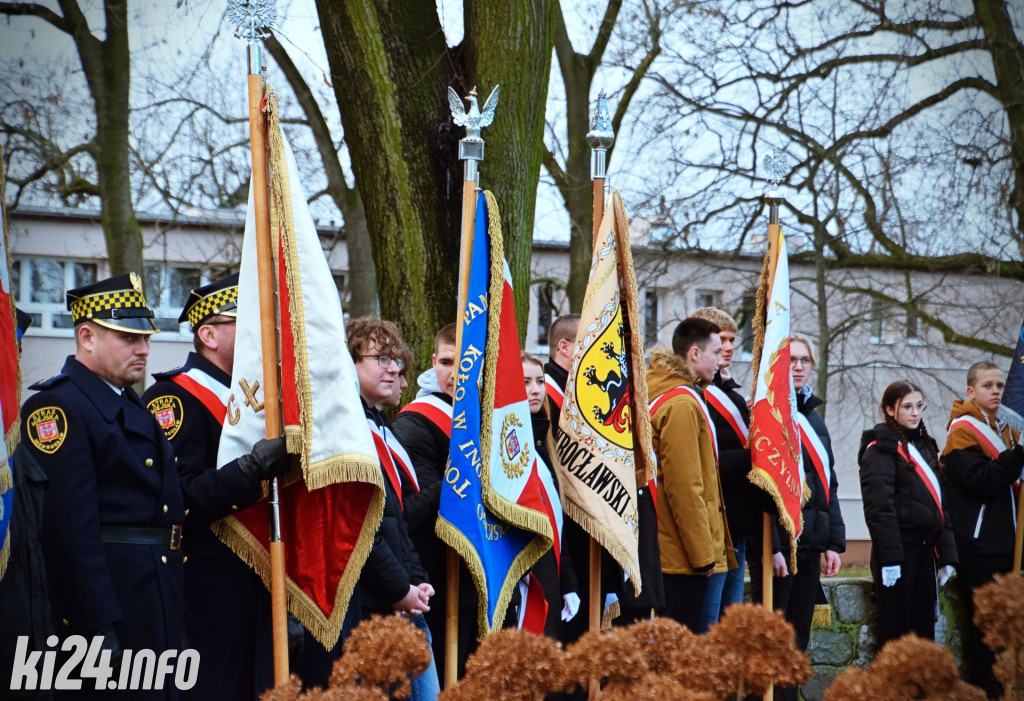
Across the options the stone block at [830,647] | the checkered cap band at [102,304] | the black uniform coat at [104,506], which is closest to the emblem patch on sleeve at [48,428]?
the black uniform coat at [104,506]

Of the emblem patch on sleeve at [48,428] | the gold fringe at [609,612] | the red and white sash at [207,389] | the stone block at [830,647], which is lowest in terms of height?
the stone block at [830,647]

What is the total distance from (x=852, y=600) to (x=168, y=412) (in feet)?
17.0

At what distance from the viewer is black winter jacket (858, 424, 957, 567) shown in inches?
276

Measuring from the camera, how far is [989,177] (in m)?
11.9

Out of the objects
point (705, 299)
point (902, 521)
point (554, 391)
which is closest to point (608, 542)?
point (554, 391)

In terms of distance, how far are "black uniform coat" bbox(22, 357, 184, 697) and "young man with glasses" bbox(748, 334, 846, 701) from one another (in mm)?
3618

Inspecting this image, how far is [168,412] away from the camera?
403cm

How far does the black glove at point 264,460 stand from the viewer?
3.72 meters

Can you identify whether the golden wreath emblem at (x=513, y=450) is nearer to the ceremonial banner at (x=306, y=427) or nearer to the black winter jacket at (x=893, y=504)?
the ceremonial banner at (x=306, y=427)

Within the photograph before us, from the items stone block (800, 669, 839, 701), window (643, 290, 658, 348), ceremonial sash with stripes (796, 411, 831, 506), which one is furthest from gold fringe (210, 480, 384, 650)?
window (643, 290, 658, 348)

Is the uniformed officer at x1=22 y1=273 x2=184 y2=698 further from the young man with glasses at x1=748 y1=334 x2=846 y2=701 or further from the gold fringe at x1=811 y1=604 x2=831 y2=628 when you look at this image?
the gold fringe at x1=811 y1=604 x2=831 y2=628

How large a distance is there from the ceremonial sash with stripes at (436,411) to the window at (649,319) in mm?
12768

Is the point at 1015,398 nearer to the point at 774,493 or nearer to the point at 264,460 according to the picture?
the point at 774,493

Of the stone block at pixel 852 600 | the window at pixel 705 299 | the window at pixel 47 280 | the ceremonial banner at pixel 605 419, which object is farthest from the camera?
the window at pixel 47 280
